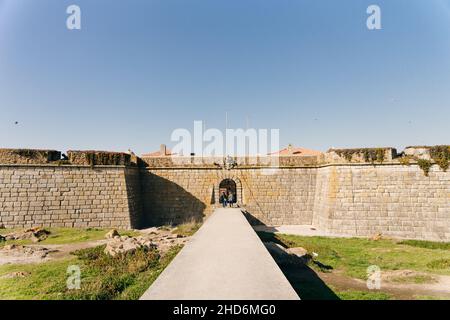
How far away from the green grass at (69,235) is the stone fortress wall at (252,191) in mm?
795

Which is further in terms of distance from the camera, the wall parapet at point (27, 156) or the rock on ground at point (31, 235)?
the wall parapet at point (27, 156)

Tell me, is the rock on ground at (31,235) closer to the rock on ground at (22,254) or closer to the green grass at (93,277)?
the rock on ground at (22,254)

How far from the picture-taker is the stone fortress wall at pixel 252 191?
16531mm

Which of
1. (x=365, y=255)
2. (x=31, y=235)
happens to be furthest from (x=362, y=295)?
(x=31, y=235)

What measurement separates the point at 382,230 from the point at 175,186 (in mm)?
13641

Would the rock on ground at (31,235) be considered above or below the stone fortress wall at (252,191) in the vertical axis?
below

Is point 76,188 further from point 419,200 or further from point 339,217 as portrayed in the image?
point 419,200

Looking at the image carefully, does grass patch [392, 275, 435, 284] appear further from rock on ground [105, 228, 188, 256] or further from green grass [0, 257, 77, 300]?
green grass [0, 257, 77, 300]

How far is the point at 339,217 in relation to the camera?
1727cm

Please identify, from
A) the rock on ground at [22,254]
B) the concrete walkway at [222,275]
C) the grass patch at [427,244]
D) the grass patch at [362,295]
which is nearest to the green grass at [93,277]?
the rock on ground at [22,254]

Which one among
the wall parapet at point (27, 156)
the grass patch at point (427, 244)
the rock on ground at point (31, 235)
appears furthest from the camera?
the wall parapet at point (27, 156)

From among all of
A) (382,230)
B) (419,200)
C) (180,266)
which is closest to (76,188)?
(180,266)

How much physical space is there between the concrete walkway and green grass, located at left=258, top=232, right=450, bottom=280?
15.0 ft

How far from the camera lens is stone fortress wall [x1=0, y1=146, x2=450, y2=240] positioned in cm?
1653
